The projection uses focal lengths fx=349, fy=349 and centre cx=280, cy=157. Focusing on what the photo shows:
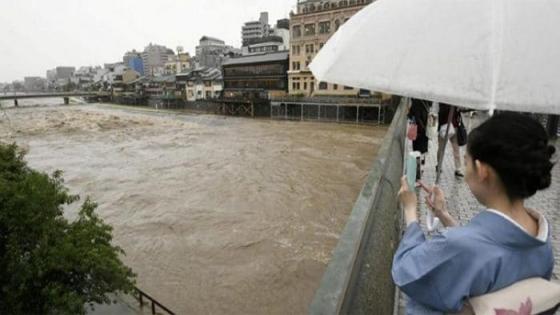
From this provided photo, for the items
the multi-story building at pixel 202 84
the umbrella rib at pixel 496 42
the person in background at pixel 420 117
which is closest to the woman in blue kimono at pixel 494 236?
the umbrella rib at pixel 496 42

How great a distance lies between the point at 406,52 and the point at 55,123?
4606cm

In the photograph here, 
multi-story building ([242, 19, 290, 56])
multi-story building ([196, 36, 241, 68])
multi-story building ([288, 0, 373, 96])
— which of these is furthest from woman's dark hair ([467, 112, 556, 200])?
multi-story building ([196, 36, 241, 68])

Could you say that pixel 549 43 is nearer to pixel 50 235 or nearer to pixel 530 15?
→ pixel 530 15

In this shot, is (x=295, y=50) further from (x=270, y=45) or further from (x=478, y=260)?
(x=478, y=260)

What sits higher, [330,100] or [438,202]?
[330,100]

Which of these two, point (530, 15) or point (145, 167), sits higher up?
point (530, 15)

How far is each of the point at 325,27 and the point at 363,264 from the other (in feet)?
129

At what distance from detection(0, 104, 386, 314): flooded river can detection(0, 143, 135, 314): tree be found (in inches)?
92.0

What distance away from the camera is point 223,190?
14.7m

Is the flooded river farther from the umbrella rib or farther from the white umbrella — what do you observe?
the umbrella rib

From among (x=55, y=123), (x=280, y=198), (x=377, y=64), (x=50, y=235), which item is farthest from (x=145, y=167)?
(x=55, y=123)

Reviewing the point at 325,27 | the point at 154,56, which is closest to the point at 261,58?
the point at 325,27

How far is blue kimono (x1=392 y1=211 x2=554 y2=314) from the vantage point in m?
1.10

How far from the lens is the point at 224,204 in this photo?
13.1 meters
